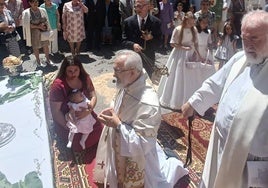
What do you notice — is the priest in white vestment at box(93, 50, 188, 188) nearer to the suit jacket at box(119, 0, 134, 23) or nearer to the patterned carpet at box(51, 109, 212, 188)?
the patterned carpet at box(51, 109, 212, 188)

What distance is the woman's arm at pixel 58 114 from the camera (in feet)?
17.4

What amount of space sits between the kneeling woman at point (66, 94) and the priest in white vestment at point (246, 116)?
7.81ft

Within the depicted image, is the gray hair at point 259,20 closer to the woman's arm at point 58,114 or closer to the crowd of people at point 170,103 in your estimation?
the crowd of people at point 170,103

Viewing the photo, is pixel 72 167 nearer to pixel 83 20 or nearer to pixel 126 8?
pixel 83 20

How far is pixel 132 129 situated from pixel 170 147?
201 centimetres

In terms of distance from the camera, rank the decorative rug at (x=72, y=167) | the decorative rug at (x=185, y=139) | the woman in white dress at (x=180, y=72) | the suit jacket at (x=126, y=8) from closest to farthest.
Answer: the decorative rug at (x=72, y=167)
the decorative rug at (x=185, y=139)
the woman in white dress at (x=180, y=72)
the suit jacket at (x=126, y=8)

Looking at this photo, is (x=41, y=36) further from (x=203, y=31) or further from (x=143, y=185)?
(x=143, y=185)

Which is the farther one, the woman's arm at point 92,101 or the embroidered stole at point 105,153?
the woman's arm at point 92,101

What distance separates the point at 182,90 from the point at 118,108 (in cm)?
295

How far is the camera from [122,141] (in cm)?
349

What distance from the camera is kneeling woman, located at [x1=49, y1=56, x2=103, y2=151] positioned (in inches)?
206

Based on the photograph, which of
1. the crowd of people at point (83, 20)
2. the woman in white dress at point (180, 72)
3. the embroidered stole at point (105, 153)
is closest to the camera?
the embroidered stole at point (105, 153)

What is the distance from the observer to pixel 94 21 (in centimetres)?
988

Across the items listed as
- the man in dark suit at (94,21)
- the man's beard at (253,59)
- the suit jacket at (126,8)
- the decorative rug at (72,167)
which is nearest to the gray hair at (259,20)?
the man's beard at (253,59)
